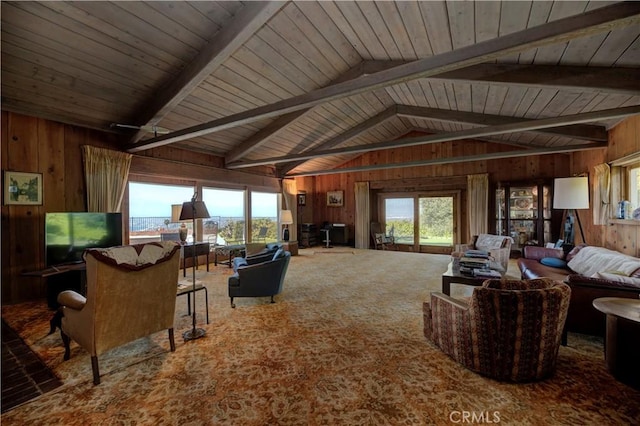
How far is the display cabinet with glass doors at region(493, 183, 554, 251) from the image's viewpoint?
644 cm

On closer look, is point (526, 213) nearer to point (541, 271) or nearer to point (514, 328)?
point (541, 271)

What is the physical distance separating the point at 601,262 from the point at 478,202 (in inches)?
169

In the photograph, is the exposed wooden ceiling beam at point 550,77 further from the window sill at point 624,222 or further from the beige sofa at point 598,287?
the beige sofa at point 598,287

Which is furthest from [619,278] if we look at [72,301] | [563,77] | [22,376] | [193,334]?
[22,376]

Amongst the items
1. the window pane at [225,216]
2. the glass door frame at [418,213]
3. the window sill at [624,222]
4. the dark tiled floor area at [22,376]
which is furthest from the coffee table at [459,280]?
the window pane at [225,216]

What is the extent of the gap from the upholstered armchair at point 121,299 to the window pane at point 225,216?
14.4ft

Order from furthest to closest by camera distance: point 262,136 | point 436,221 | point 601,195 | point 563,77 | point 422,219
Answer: point 422,219 → point 436,221 → point 262,136 → point 601,195 → point 563,77

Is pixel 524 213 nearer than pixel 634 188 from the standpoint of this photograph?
No

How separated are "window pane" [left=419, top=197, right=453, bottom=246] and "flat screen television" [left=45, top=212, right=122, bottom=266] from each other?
7.92 m

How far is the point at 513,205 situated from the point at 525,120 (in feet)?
10.9

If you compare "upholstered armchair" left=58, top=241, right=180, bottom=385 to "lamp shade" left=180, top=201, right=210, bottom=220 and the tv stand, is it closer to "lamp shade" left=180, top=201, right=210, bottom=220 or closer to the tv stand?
"lamp shade" left=180, top=201, right=210, bottom=220

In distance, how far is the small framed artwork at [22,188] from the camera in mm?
3705

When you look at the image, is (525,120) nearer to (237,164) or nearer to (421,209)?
(421,209)

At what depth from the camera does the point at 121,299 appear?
213 centimetres
